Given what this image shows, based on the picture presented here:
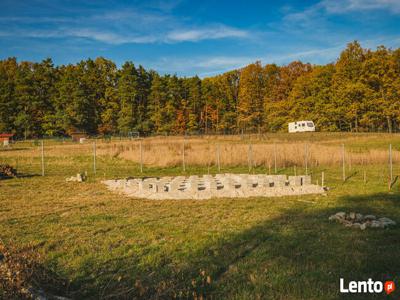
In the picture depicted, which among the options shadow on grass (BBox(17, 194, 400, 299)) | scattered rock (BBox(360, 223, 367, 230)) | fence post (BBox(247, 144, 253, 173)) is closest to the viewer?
shadow on grass (BBox(17, 194, 400, 299))

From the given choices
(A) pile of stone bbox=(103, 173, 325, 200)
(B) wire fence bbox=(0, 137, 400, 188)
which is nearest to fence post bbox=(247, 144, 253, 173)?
(B) wire fence bbox=(0, 137, 400, 188)

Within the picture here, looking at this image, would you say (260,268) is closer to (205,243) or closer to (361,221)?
(205,243)

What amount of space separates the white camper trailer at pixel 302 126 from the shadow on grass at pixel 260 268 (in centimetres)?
3926

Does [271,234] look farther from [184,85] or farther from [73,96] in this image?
[184,85]

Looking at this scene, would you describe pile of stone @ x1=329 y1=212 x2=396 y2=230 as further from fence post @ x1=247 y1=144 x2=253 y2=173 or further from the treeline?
the treeline

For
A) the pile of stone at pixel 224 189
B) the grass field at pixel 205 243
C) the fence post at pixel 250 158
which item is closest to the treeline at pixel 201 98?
the fence post at pixel 250 158

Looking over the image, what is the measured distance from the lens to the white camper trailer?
44450 millimetres

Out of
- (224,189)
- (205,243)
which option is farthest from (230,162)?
(205,243)

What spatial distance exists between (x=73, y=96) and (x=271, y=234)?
4927cm

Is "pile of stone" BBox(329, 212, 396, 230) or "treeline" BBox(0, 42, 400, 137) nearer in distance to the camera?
"pile of stone" BBox(329, 212, 396, 230)

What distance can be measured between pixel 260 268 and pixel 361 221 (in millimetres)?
3385

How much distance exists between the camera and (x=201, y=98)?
2344 inches

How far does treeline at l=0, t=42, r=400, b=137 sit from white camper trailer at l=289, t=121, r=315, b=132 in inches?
130

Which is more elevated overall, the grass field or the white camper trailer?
the white camper trailer
